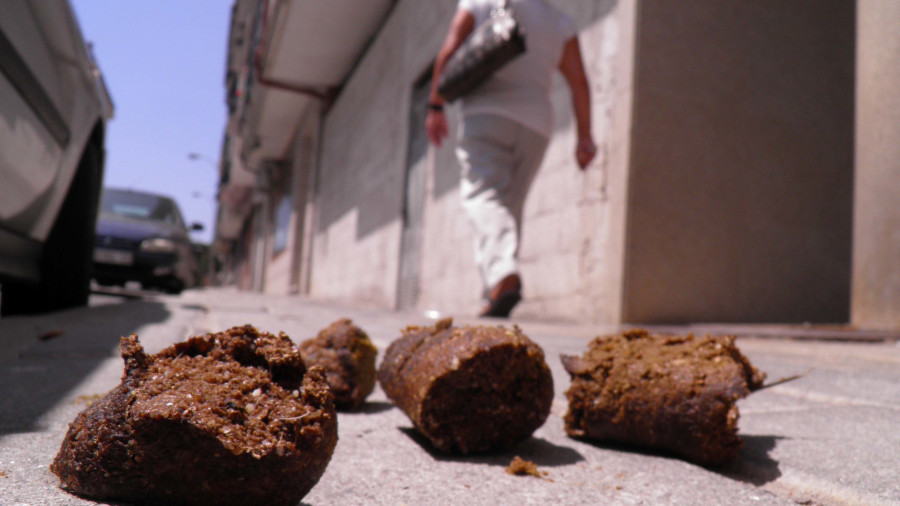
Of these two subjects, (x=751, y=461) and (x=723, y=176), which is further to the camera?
(x=723, y=176)

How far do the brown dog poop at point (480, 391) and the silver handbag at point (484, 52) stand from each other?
2.59 m

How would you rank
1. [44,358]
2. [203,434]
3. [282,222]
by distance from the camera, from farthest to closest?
1. [282,222]
2. [44,358]
3. [203,434]

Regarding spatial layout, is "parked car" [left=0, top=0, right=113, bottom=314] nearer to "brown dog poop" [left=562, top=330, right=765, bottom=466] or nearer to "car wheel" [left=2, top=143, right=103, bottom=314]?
"car wheel" [left=2, top=143, right=103, bottom=314]

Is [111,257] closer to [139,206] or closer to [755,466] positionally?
[139,206]

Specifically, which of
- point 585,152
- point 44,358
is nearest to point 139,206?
point 585,152

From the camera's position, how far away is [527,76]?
13.2ft

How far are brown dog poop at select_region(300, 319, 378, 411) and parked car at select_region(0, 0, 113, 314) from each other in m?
1.50

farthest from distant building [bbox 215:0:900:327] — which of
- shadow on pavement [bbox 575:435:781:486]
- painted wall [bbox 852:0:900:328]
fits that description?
shadow on pavement [bbox 575:435:781:486]

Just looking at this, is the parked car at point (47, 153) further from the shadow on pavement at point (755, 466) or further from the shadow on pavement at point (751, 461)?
the shadow on pavement at point (755, 466)

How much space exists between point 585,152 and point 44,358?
3109 millimetres

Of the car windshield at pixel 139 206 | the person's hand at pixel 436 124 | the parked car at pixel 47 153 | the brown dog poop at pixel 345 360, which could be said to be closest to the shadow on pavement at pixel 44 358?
the parked car at pixel 47 153

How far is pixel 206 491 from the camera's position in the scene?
854mm

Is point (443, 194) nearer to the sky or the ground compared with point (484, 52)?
nearer to the ground

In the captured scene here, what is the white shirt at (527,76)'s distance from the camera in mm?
3984
